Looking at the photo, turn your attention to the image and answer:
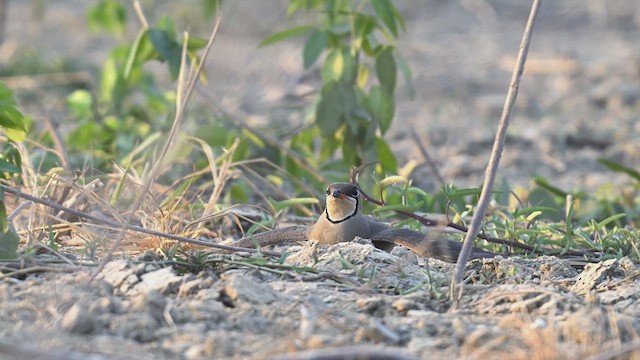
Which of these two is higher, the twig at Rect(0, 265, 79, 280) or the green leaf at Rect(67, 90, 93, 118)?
the green leaf at Rect(67, 90, 93, 118)

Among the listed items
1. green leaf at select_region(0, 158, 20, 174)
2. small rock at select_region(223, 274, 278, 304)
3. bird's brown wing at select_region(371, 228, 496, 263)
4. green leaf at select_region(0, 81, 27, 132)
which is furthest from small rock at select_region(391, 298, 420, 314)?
green leaf at select_region(0, 81, 27, 132)

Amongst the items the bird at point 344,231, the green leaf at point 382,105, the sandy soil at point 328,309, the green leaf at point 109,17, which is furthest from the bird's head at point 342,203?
the green leaf at point 109,17

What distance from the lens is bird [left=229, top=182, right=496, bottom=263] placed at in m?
3.94

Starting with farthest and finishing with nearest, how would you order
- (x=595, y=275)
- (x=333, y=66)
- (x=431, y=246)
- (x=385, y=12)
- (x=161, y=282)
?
(x=333, y=66) < (x=385, y=12) < (x=431, y=246) < (x=595, y=275) < (x=161, y=282)

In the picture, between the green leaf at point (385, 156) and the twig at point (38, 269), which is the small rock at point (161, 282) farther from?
the green leaf at point (385, 156)

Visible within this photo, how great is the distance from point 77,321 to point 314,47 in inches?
106

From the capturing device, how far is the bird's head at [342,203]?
159 inches

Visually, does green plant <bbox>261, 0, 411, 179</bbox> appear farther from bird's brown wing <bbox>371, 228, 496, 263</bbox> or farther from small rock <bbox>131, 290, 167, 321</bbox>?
small rock <bbox>131, 290, 167, 321</bbox>

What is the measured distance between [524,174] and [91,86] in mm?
3340

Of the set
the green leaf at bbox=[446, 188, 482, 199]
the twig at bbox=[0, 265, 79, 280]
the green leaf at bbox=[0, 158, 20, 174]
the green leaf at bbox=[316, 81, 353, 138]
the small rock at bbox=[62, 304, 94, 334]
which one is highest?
the green leaf at bbox=[316, 81, 353, 138]

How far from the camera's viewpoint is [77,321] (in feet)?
9.02

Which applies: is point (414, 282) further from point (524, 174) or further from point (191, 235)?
point (524, 174)

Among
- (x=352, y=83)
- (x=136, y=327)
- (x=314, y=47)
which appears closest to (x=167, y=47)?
(x=314, y=47)

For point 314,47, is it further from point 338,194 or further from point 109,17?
point 109,17
